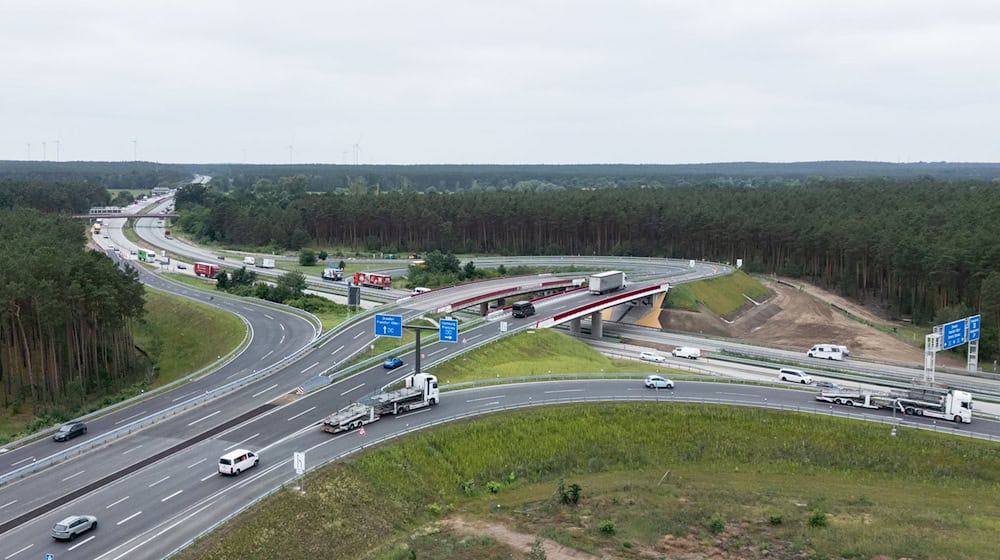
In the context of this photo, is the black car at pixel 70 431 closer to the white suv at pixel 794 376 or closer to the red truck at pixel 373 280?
the white suv at pixel 794 376

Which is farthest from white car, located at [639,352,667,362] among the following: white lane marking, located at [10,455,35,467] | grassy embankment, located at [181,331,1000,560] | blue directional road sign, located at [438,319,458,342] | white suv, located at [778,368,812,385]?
white lane marking, located at [10,455,35,467]

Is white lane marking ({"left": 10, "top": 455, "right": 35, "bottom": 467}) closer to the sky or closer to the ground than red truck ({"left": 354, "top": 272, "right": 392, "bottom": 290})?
closer to the ground

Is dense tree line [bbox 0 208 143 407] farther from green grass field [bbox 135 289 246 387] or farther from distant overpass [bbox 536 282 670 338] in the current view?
distant overpass [bbox 536 282 670 338]

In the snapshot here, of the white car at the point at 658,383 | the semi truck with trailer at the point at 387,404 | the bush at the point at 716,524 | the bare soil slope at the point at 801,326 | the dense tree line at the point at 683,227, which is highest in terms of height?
the dense tree line at the point at 683,227

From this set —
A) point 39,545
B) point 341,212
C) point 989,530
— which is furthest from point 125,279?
point 341,212

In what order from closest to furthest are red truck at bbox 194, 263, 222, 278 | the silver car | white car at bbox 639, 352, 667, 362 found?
the silver car, white car at bbox 639, 352, 667, 362, red truck at bbox 194, 263, 222, 278

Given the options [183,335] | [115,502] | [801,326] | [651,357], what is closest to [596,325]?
[651,357]

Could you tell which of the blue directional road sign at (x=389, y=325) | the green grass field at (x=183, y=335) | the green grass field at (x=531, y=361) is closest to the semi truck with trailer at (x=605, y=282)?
the green grass field at (x=531, y=361)
